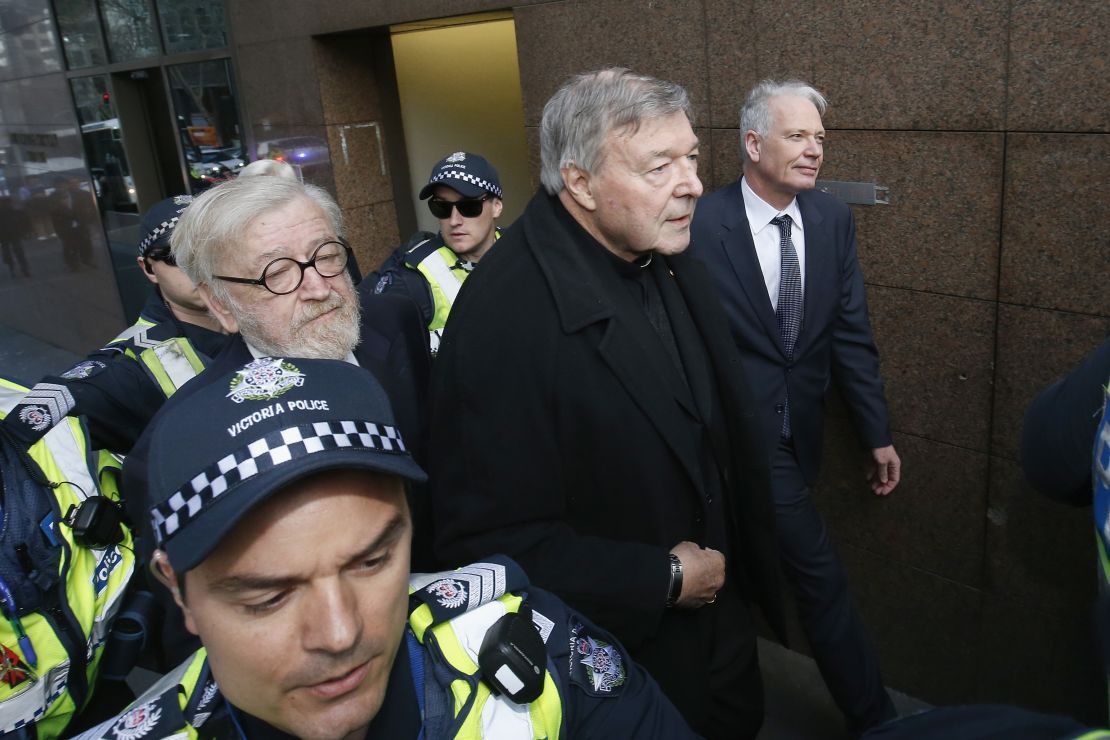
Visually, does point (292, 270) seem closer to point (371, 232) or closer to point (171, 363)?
point (171, 363)

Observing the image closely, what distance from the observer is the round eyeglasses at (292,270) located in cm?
249

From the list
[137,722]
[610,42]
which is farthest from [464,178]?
[137,722]

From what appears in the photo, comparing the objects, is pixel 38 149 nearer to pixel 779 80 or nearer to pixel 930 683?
pixel 779 80

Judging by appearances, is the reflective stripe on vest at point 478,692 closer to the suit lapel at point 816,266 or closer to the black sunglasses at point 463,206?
the suit lapel at point 816,266

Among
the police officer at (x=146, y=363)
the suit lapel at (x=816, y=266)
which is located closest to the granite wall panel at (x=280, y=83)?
the police officer at (x=146, y=363)

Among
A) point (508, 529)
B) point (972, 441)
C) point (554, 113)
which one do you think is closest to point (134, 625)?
point (508, 529)

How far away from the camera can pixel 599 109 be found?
7.59 feet

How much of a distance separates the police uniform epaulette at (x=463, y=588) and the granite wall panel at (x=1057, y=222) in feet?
7.96

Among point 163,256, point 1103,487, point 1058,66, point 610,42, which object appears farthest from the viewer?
point 610,42

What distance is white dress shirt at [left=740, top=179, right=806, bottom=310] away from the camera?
3543 mm

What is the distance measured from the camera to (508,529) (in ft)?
7.30

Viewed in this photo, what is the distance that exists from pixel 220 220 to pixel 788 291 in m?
2.12

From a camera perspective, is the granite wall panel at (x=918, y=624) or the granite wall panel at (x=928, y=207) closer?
the granite wall panel at (x=928, y=207)

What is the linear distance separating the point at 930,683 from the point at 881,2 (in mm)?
2898
